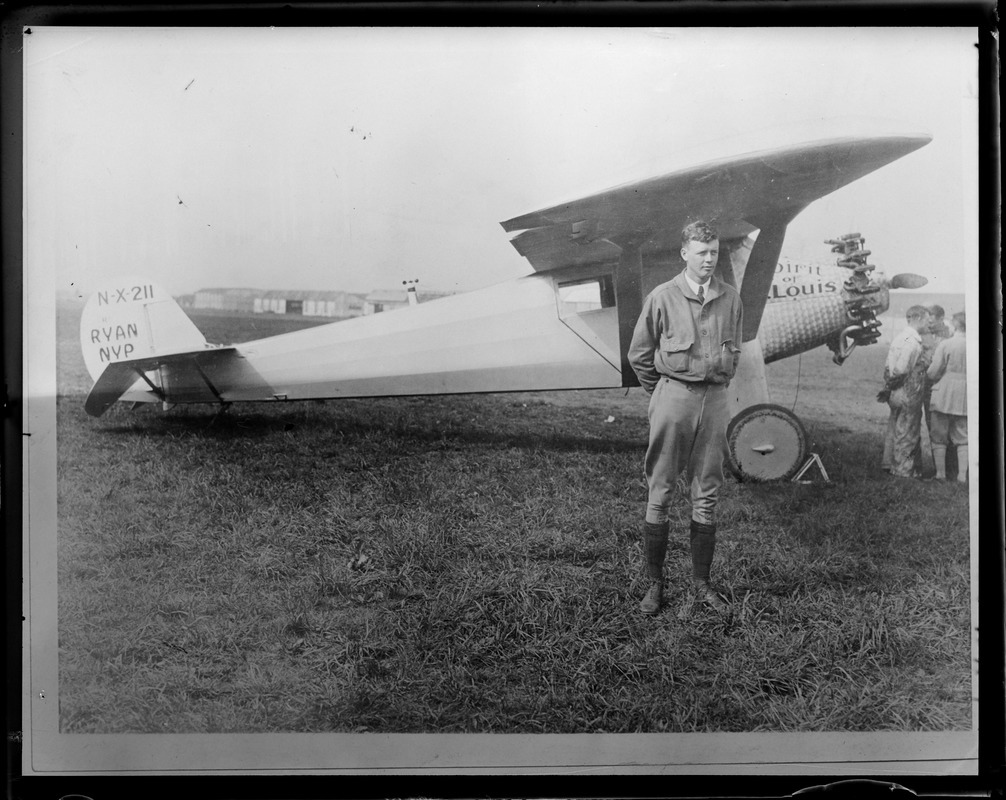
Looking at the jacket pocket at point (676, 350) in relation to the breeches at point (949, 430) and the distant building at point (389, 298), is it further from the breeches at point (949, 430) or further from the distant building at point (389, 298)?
the breeches at point (949, 430)

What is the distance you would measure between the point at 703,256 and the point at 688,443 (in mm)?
686

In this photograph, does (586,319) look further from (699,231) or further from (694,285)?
(699,231)

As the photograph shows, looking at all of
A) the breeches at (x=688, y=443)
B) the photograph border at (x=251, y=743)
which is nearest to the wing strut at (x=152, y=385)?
the photograph border at (x=251, y=743)

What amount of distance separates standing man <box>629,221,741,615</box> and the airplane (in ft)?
0.15

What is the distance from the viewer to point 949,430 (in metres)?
2.10

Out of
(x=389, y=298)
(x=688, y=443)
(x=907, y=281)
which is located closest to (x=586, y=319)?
(x=688, y=443)

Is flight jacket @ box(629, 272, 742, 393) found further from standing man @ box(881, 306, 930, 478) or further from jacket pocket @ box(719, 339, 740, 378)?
standing man @ box(881, 306, 930, 478)

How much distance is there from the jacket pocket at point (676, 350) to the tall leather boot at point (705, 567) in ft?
1.92

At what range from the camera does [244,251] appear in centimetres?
206

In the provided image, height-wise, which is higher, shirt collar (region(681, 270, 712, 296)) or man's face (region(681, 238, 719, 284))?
man's face (region(681, 238, 719, 284))

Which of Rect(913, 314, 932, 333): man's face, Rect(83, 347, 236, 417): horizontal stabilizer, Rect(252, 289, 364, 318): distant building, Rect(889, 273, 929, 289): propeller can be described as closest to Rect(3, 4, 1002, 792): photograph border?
Rect(83, 347, 236, 417): horizontal stabilizer

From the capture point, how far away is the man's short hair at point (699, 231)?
2.07m

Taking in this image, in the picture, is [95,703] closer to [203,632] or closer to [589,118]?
[203,632]

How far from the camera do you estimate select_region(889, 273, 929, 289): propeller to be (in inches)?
81.8
